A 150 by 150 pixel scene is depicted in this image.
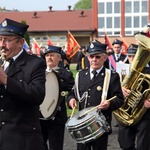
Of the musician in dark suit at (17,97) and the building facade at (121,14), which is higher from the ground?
the building facade at (121,14)

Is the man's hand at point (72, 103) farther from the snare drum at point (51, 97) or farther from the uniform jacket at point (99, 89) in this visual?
the snare drum at point (51, 97)

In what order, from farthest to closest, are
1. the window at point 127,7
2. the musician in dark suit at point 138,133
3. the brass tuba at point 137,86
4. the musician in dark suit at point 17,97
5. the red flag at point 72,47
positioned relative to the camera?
the window at point 127,7 → the red flag at point 72,47 → the musician in dark suit at point 138,133 → the brass tuba at point 137,86 → the musician in dark suit at point 17,97

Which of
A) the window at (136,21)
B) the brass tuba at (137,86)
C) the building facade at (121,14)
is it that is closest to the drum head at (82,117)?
the brass tuba at (137,86)

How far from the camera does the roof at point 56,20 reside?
60.2 metres

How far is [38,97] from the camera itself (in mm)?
4023

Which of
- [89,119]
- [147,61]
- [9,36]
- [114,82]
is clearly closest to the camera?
[9,36]

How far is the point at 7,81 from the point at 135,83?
10.1ft

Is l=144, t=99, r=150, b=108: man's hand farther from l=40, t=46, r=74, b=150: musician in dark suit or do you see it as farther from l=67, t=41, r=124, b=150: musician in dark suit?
l=40, t=46, r=74, b=150: musician in dark suit

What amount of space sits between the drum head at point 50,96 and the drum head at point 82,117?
0.76 metres

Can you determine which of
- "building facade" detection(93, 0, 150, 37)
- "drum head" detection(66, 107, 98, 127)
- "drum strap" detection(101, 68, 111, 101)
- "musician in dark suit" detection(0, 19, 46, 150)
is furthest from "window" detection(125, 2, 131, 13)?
"musician in dark suit" detection(0, 19, 46, 150)

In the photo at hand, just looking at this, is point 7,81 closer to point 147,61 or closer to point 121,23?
point 147,61

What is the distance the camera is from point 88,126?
17.6 feet

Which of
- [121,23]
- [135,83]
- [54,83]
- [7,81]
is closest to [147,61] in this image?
[135,83]

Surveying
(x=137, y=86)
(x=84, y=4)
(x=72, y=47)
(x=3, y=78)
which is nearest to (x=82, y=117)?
(x=137, y=86)
